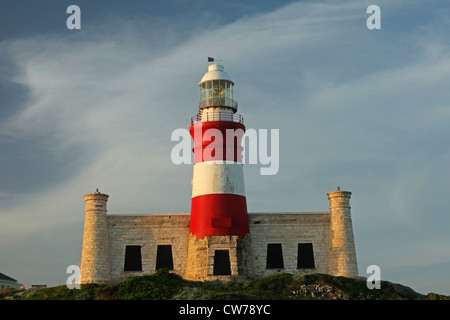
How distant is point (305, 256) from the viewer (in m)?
34.5

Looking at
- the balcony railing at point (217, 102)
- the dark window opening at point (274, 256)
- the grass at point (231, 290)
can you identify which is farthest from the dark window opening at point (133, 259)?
the balcony railing at point (217, 102)

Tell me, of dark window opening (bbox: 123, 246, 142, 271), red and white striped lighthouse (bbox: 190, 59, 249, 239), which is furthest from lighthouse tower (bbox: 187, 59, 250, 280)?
dark window opening (bbox: 123, 246, 142, 271)

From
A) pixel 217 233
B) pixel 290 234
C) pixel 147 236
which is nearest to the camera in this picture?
pixel 217 233

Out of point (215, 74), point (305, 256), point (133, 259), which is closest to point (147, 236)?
point (133, 259)

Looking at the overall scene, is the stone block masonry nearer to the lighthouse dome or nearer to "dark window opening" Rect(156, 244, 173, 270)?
"dark window opening" Rect(156, 244, 173, 270)

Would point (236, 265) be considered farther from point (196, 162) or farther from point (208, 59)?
point (208, 59)

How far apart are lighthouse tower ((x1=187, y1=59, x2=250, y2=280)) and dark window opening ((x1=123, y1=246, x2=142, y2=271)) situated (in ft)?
10.4

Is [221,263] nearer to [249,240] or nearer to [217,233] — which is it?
[217,233]

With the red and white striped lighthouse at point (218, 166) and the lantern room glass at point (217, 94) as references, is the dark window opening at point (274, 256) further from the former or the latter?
the lantern room glass at point (217, 94)

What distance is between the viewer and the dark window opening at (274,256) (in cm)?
3409

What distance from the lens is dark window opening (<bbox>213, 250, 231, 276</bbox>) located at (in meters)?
31.6

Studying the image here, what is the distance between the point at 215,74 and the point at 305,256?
12.4 metres

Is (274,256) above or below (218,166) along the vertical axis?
below
